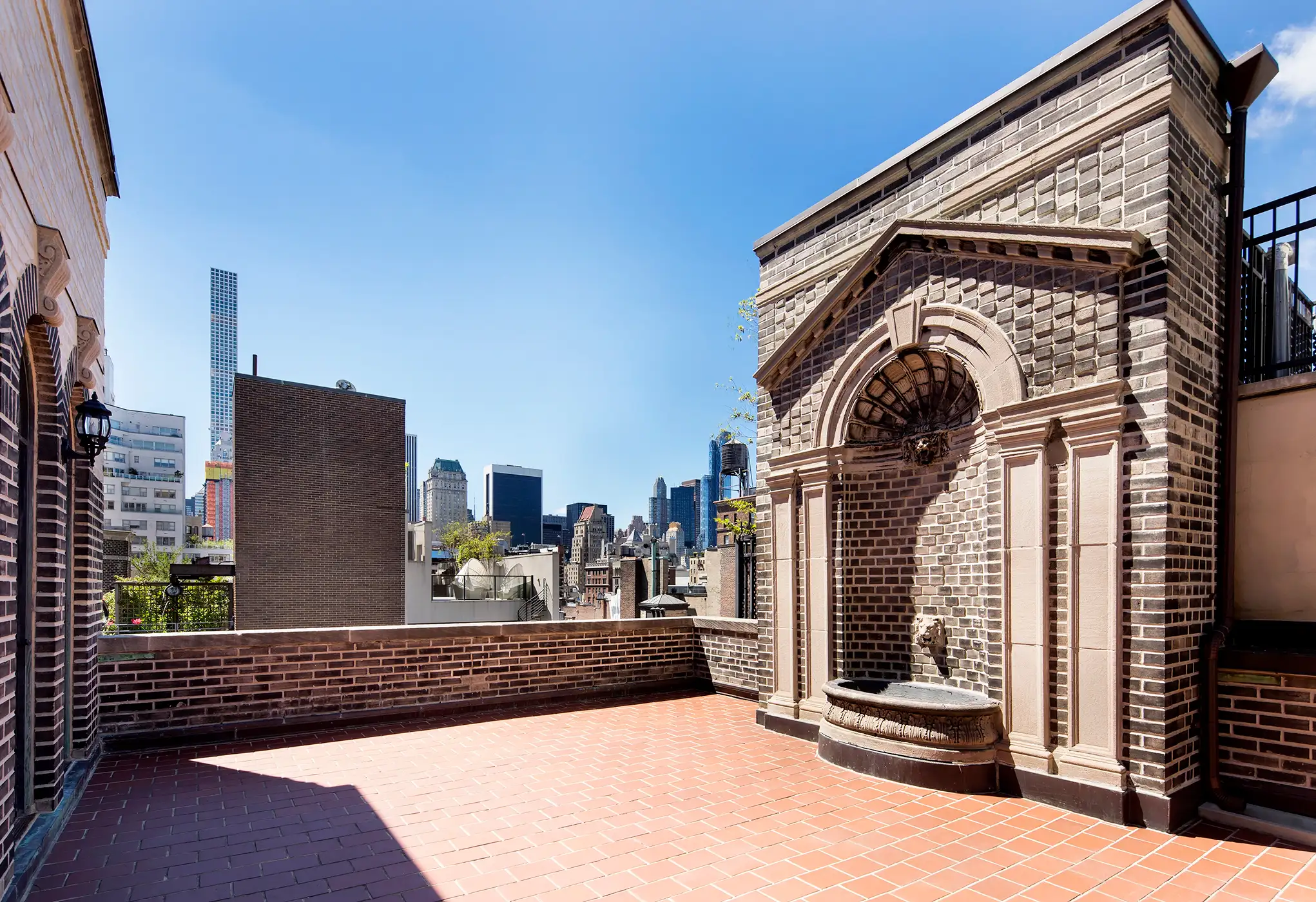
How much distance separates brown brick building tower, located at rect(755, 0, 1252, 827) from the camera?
489cm

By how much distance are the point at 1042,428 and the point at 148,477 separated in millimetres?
105963

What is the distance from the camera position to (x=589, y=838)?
4.59 metres

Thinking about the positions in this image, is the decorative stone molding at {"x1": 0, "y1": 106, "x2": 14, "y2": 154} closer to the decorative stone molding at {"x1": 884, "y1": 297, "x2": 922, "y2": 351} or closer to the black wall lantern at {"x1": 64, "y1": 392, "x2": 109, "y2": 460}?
the black wall lantern at {"x1": 64, "y1": 392, "x2": 109, "y2": 460}

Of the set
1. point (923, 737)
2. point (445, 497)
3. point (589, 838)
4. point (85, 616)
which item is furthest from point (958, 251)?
point (445, 497)

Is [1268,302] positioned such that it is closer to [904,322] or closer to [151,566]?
[904,322]

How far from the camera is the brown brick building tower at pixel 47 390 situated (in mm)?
3531

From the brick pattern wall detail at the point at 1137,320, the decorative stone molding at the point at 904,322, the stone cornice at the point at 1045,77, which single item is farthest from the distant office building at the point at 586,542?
the brick pattern wall detail at the point at 1137,320

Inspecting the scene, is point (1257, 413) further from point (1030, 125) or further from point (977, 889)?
point (977, 889)

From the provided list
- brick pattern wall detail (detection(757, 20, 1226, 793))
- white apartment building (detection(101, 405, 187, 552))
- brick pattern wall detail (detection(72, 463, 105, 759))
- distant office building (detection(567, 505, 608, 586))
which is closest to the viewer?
brick pattern wall detail (detection(757, 20, 1226, 793))

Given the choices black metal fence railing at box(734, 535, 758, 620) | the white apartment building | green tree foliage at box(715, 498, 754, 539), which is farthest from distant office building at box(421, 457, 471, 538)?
black metal fence railing at box(734, 535, 758, 620)

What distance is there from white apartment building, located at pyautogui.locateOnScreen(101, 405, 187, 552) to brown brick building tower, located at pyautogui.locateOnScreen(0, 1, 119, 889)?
86.7m

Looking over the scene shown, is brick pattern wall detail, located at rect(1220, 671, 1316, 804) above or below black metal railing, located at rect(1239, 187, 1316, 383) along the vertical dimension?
below

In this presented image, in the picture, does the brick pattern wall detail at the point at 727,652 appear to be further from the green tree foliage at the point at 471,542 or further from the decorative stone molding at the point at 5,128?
the green tree foliage at the point at 471,542

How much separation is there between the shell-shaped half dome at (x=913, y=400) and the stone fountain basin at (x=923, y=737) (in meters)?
2.46
